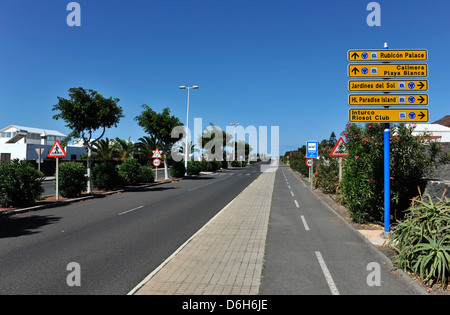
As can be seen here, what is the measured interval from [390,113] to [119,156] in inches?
1524

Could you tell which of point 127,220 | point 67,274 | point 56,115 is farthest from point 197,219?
point 56,115

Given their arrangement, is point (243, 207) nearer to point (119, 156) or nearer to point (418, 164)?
point (418, 164)

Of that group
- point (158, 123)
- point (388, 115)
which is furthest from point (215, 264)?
point (158, 123)

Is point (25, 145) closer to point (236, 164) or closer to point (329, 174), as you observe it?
point (329, 174)

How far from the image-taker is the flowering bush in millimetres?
8773

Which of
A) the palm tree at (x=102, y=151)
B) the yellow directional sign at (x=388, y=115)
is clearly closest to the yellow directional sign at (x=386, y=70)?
the yellow directional sign at (x=388, y=115)

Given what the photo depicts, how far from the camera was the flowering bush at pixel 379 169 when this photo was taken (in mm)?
8773

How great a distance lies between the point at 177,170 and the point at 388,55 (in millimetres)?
26657

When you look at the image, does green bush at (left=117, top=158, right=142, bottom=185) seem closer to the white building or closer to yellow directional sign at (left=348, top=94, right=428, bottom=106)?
the white building

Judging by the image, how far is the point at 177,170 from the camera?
107 feet

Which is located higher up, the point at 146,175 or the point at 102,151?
the point at 102,151

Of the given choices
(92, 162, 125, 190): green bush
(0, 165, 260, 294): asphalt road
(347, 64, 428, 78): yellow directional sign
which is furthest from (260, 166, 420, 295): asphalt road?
(92, 162, 125, 190): green bush

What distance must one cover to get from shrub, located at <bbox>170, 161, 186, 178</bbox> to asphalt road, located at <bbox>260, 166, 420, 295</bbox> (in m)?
23.7

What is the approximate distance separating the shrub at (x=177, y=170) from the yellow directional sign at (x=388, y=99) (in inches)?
1016
